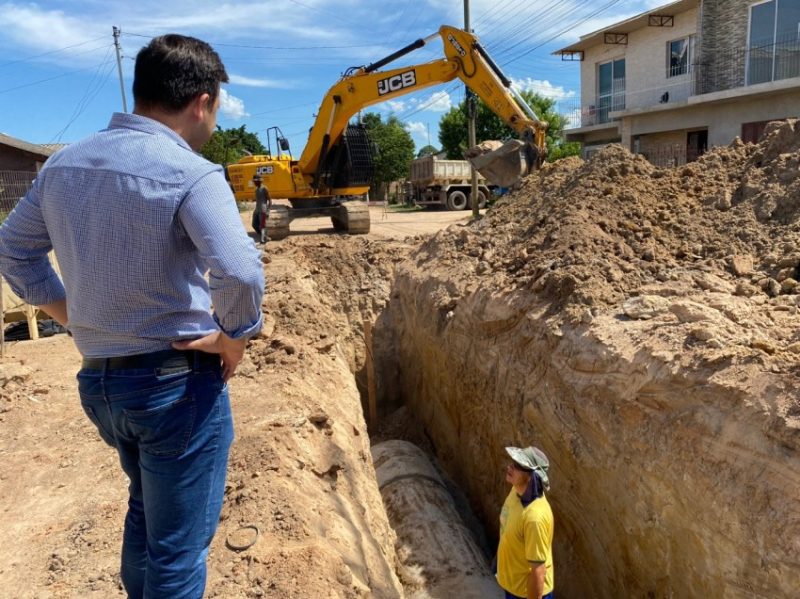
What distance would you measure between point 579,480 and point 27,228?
3901 millimetres

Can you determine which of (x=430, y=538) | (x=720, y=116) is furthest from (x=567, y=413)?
(x=720, y=116)

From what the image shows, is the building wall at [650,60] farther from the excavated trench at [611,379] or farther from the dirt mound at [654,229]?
the dirt mound at [654,229]

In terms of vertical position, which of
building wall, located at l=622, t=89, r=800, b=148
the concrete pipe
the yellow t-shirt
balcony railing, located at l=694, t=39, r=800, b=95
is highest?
balcony railing, located at l=694, t=39, r=800, b=95

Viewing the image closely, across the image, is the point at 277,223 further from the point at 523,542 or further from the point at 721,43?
the point at 721,43

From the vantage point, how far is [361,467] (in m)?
4.98

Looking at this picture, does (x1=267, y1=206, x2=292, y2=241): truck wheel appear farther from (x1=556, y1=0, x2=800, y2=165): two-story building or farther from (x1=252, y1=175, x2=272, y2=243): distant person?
(x1=556, y1=0, x2=800, y2=165): two-story building

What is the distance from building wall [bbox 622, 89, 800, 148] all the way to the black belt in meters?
18.4

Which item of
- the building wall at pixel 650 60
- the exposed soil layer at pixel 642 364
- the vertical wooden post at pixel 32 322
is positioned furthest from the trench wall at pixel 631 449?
the building wall at pixel 650 60

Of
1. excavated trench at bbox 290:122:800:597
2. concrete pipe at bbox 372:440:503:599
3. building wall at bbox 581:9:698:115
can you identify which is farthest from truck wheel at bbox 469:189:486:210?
concrete pipe at bbox 372:440:503:599

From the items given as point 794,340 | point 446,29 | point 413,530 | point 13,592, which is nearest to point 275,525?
point 13,592

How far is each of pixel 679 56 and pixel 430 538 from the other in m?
19.9

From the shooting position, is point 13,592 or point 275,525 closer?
point 13,592

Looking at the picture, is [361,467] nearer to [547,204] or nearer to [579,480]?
[579,480]

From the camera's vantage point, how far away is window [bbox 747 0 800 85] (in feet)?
54.0
